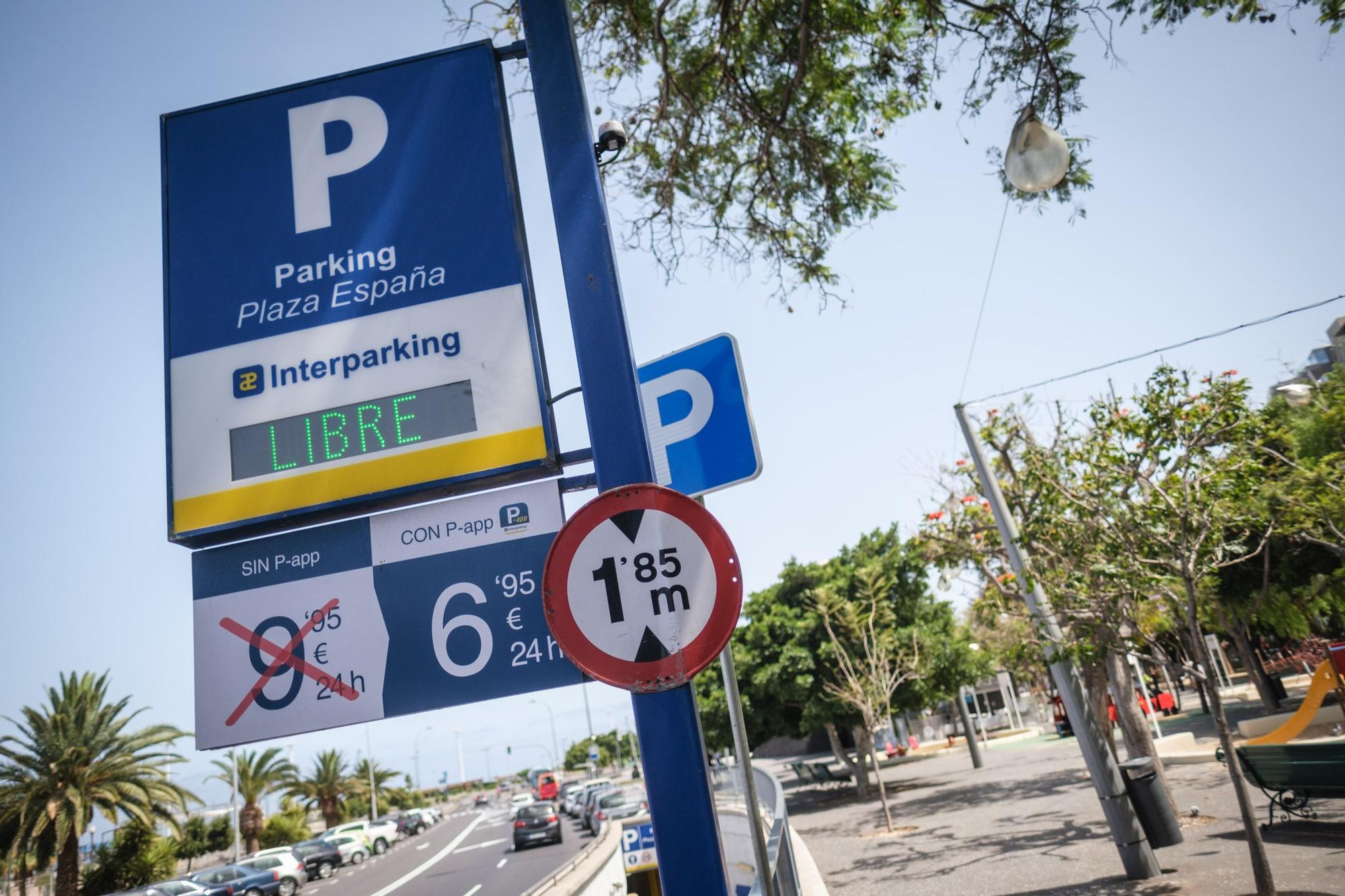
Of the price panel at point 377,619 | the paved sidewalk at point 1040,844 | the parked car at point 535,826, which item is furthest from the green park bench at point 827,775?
the price panel at point 377,619

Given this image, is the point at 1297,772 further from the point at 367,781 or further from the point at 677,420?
the point at 367,781

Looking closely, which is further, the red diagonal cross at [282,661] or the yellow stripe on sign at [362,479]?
the yellow stripe on sign at [362,479]

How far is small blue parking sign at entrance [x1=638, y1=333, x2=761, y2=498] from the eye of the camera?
3320 mm

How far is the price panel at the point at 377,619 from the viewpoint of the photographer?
8.61ft

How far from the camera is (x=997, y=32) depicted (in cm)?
648

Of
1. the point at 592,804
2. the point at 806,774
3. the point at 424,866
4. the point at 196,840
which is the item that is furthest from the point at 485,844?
the point at 196,840

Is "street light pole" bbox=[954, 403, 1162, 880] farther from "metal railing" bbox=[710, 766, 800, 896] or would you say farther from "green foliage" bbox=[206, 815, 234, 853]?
"green foliage" bbox=[206, 815, 234, 853]

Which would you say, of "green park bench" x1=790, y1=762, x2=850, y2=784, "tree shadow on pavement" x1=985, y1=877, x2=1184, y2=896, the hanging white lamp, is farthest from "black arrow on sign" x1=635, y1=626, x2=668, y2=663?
"green park bench" x1=790, y1=762, x2=850, y2=784

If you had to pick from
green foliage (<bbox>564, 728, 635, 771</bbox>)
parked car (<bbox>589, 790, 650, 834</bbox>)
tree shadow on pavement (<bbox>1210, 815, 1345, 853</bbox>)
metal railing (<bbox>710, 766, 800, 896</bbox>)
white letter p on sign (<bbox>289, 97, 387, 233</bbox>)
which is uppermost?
white letter p on sign (<bbox>289, 97, 387, 233</bbox>)

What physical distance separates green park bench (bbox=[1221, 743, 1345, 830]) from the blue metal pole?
9793 millimetres

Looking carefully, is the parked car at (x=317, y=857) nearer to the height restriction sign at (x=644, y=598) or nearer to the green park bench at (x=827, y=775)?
the green park bench at (x=827, y=775)

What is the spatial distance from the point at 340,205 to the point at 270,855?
31.1 metres

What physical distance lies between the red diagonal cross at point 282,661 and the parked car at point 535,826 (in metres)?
28.8

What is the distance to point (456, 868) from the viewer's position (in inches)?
1006
